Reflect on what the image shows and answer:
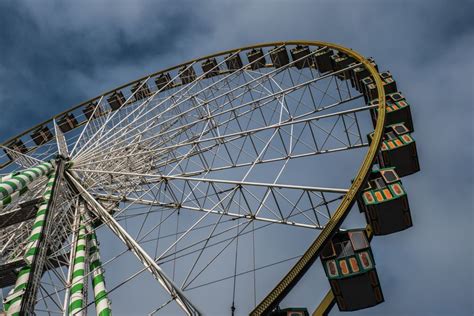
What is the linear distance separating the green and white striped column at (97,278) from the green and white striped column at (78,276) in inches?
12.5

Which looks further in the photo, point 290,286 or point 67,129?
point 67,129

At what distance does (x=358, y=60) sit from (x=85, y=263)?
39.8 feet

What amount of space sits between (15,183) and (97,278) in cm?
350

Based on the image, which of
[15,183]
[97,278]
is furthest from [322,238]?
[15,183]

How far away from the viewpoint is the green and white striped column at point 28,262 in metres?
11.1

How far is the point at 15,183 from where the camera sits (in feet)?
46.5

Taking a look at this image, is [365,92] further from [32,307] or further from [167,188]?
[32,307]

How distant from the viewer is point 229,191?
14008 millimetres

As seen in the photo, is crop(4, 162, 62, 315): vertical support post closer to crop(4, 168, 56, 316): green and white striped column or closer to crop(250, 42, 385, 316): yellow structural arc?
crop(4, 168, 56, 316): green and white striped column

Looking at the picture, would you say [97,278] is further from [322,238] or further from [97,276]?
[322,238]

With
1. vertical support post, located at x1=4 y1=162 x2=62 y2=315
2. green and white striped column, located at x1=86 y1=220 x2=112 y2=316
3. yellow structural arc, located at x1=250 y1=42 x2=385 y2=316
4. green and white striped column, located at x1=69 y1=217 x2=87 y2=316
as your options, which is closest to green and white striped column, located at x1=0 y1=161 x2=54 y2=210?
vertical support post, located at x1=4 y1=162 x2=62 y2=315

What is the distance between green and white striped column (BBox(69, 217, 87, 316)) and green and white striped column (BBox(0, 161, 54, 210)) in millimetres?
2027

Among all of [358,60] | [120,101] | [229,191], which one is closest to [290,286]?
[229,191]

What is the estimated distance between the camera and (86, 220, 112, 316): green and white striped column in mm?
12727
